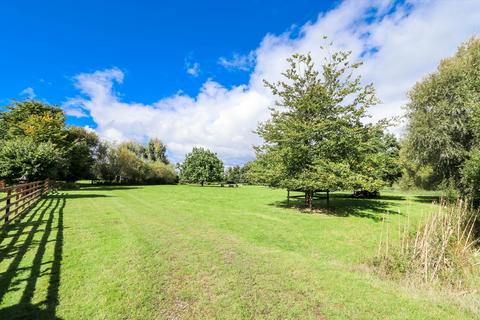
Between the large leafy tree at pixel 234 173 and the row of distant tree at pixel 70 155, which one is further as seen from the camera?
the large leafy tree at pixel 234 173

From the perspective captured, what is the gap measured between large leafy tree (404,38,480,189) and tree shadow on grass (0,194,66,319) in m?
21.8

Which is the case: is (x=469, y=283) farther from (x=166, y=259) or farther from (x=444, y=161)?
(x=444, y=161)

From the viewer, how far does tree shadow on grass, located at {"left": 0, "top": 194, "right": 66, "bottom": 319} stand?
371 centimetres

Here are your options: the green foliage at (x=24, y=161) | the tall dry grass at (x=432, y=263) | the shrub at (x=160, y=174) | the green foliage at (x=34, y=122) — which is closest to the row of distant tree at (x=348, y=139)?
the green foliage at (x=24, y=161)

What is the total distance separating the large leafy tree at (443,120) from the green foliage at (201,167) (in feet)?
117

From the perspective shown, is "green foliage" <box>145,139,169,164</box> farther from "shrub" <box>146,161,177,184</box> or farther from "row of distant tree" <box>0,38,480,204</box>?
"row of distant tree" <box>0,38,480,204</box>

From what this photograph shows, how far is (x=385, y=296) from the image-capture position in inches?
183

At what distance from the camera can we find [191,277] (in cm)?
503

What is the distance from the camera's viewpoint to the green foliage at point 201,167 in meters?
48.4

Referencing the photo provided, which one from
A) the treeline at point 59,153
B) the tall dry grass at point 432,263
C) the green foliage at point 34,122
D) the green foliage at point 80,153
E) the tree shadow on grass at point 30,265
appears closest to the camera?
the tree shadow on grass at point 30,265

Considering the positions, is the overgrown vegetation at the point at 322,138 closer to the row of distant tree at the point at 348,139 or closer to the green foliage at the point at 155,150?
the row of distant tree at the point at 348,139

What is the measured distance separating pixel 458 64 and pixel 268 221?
61.1 ft

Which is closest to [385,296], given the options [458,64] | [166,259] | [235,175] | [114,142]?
[166,259]

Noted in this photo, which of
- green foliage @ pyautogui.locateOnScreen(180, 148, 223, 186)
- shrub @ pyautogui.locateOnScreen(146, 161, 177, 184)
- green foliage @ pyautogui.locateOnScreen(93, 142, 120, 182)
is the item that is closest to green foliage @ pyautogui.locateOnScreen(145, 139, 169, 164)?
shrub @ pyautogui.locateOnScreen(146, 161, 177, 184)
